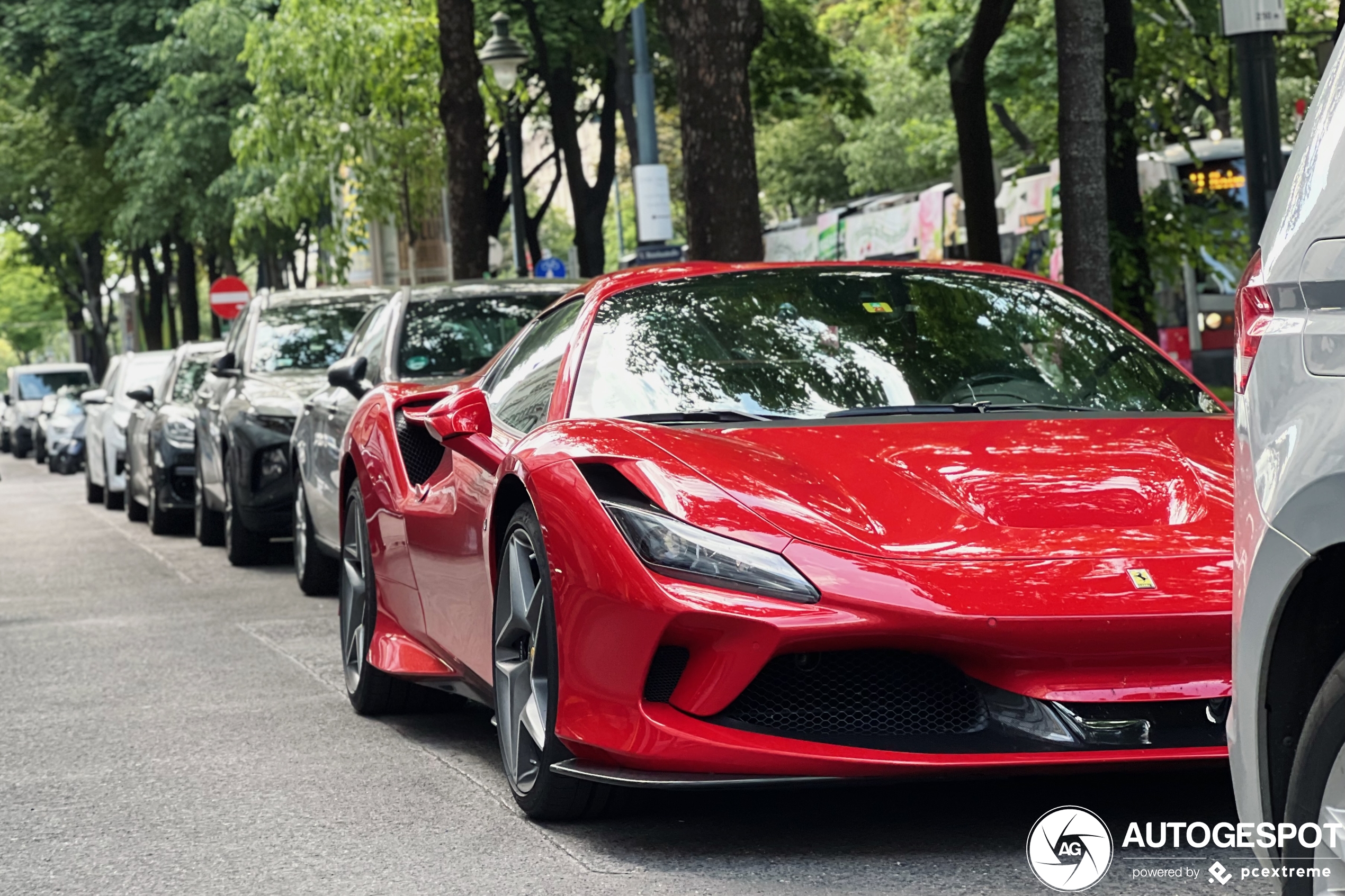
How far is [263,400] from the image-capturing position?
43.1 ft

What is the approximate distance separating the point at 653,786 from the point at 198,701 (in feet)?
11.4

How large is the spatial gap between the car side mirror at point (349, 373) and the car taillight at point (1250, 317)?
21.0 ft

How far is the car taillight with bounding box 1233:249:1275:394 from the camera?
3100 millimetres

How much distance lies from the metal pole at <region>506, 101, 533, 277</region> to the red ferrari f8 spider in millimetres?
22550

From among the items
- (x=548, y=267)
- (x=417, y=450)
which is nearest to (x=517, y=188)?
(x=548, y=267)

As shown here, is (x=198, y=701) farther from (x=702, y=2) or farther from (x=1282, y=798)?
(x=702, y=2)

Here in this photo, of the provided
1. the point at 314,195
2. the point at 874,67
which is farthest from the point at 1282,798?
the point at 874,67

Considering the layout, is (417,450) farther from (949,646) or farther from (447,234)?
(447,234)

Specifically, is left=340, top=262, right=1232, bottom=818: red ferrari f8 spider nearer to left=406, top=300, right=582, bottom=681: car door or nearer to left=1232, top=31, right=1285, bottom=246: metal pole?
left=406, top=300, right=582, bottom=681: car door

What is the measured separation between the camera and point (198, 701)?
759cm

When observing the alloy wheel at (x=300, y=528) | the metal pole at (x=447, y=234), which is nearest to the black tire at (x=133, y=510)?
the metal pole at (x=447, y=234)

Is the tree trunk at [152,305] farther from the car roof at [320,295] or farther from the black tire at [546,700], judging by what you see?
the black tire at [546,700]

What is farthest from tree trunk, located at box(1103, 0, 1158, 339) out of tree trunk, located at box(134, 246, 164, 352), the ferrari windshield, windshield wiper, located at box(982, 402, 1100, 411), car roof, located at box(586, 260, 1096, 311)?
tree trunk, located at box(134, 246, 164, 352)

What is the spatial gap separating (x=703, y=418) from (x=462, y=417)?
2.82ft
